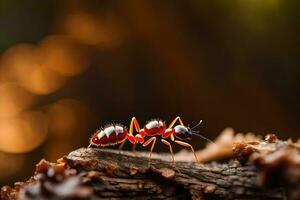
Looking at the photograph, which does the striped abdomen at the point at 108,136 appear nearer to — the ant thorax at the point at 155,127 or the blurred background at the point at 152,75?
the ant thorax at the point at 155,127

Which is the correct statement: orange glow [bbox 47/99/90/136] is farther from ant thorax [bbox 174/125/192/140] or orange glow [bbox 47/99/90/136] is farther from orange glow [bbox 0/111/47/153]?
ant thorax [bbox 174/125/192/140]

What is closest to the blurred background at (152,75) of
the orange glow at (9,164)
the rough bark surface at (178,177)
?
the orange glow at (9,164)

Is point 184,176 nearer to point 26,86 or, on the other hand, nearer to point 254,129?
point 254,129

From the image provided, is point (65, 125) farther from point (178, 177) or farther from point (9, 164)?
point (178, 177)

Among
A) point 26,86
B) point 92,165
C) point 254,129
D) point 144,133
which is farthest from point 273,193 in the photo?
point 26,86

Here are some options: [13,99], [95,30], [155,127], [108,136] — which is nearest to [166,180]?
[108,136]

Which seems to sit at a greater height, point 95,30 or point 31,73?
point 95,30

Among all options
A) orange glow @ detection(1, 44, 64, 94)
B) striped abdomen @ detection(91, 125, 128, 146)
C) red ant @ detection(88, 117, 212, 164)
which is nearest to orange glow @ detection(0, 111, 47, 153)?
orange glow @ detection(1, 44, 64, 94)
